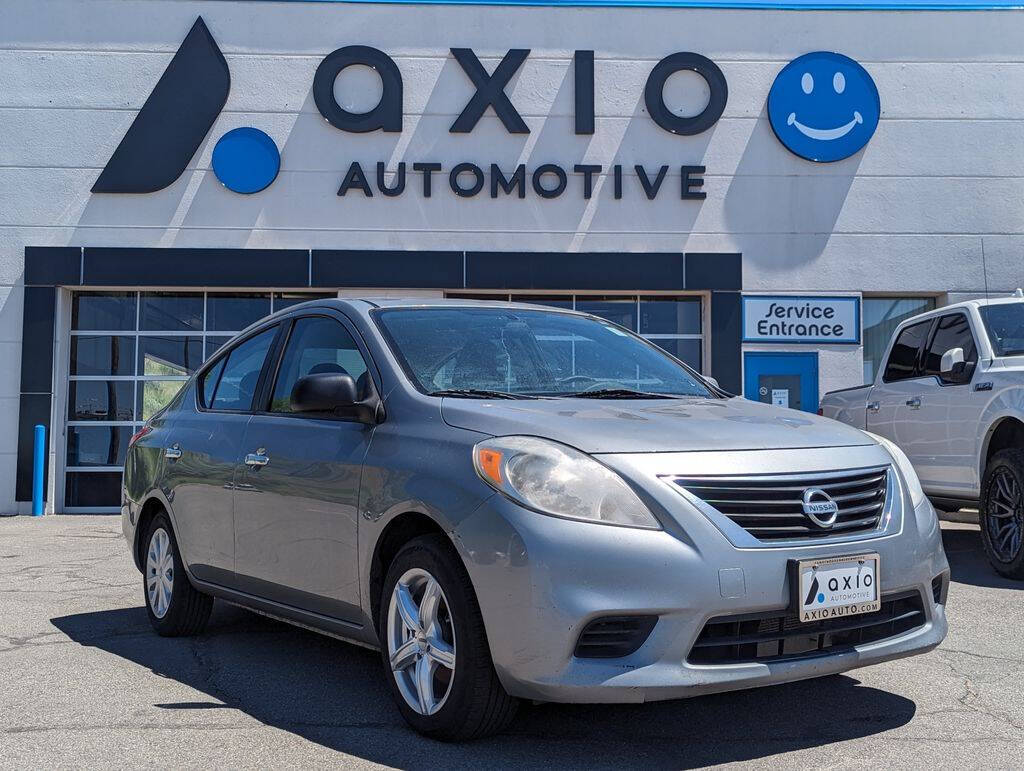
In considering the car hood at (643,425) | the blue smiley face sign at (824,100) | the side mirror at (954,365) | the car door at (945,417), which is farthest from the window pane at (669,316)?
the car hood at (643,425)

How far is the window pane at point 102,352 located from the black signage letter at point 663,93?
8.09m

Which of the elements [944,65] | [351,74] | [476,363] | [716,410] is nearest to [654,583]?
[716,410]

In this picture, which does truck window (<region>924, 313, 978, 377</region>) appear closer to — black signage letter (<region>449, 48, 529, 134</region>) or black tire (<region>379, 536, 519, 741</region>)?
black tire (<region>379, 536, 519, 741</region>)

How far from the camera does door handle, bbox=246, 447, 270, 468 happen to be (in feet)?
15.4

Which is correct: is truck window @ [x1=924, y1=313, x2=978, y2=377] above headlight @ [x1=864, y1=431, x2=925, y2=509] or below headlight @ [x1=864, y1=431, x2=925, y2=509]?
above

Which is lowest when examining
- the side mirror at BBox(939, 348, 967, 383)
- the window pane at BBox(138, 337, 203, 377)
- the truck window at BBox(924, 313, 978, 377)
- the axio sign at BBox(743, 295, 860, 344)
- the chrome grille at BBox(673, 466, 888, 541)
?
the chrome grille at BBox(673, 466, 888, 541)

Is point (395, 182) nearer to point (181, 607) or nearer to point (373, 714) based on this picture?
point (181, 607)

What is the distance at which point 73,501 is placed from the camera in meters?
15.3

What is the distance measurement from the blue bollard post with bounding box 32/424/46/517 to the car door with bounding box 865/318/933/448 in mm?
10896

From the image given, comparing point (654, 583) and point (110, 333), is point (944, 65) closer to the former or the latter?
point (110, 333)

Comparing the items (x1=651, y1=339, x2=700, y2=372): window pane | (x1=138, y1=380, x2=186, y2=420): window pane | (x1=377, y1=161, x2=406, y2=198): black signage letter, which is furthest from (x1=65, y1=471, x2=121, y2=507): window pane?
(x1=651, y1=339, x2=700, y2=372): window pane

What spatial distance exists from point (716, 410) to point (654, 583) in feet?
3.43

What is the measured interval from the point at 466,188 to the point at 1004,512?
31.8ft

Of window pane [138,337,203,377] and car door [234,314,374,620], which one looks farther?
window pane [138,337,203,377]
